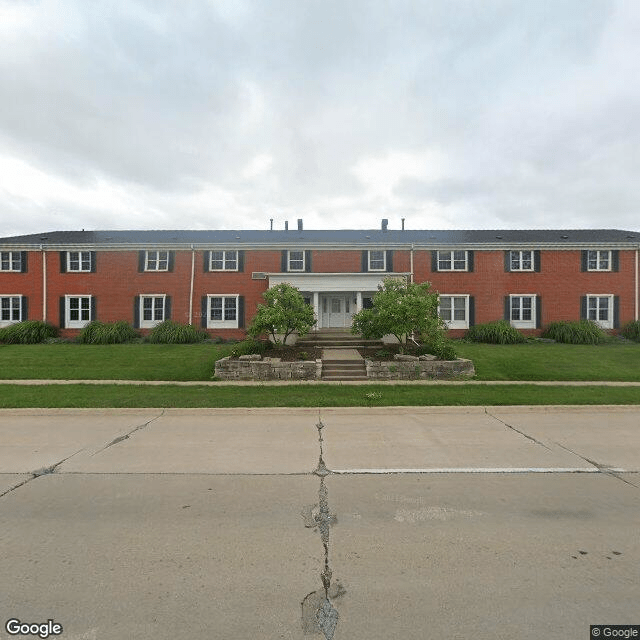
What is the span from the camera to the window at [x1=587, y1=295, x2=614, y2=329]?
22578 millimetres

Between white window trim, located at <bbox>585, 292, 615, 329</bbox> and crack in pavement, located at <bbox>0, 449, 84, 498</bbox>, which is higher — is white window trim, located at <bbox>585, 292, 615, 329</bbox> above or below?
above

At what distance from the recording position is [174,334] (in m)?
20.3

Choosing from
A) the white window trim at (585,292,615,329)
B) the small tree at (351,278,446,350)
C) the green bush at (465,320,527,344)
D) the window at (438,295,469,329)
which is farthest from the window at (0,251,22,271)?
the white window trim at (585,292,615,329)

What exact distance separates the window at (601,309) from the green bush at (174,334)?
949 inches

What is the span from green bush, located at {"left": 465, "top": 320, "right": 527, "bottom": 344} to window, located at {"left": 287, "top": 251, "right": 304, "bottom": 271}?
1127cm

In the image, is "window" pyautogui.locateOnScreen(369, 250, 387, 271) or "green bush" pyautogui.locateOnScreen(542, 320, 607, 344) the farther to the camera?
"window" pyautogui.locateOnScreen(369, 250, 387, 271)

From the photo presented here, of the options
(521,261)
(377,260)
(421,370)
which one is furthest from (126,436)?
(521,261)

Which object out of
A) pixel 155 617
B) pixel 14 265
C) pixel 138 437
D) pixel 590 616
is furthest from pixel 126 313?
pixel 590 616

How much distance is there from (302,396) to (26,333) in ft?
64.4

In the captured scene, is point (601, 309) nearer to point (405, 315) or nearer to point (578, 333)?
point (578, 333)

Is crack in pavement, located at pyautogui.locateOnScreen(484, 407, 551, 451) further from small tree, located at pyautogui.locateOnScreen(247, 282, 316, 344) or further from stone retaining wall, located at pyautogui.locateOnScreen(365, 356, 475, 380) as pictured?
small tree, located at pyautogui.locateOnScreen(247, 282, 316, 344)

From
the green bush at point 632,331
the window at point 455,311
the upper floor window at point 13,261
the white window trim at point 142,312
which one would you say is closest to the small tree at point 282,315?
the white window trim at point 142,312

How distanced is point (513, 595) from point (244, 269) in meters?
21.9

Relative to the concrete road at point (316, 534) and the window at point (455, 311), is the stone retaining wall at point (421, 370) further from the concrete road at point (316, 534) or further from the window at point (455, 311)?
the window at point (455, 311)
